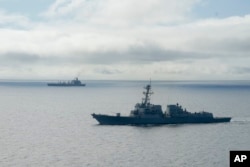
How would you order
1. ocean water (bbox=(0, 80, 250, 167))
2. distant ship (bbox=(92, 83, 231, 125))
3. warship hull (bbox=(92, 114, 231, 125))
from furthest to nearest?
1. distant ship (bbox=(92, 83, 231, 125))
2. warship hull (bbox=(92, 114, 231, 125))
3. ocean water (bbox=(0, 80, 250, 167))

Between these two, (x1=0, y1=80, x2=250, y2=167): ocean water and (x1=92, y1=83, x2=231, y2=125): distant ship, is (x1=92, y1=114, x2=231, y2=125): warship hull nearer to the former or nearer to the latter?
(x1=92, y1=83, x2=231, y2=125): distant ship

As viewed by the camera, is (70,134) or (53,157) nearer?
(53,157)

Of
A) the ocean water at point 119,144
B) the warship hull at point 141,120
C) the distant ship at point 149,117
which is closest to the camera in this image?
the ocean water at point 119,144

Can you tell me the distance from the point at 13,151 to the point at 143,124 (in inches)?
1876

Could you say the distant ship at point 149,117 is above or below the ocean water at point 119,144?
above

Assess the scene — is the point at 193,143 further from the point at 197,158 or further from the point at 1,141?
the point at 1,141

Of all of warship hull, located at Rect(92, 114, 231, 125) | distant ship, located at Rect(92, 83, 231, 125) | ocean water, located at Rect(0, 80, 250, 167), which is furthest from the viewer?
distant ship, located at Rect(92, 83, 231, 125)

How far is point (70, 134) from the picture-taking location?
108 m

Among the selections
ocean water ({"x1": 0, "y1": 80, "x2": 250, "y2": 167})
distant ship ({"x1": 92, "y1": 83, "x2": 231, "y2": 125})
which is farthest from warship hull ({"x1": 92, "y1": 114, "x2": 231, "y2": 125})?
ocean water ({"x1": 0, "y1": 80, "x2": 250, "y2": 167})

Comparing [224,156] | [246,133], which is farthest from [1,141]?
[246,133]

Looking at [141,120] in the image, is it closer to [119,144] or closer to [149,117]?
[149,117]

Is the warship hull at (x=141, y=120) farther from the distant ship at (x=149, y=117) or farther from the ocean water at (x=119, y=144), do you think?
the ocean water at (x=119, y=144)

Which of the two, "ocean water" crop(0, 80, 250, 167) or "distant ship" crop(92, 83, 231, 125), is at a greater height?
"distant ship" crop(92, 83, 231, 125)

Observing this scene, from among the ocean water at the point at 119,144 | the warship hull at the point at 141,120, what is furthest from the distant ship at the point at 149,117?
the ocean water at the point at 119,144
